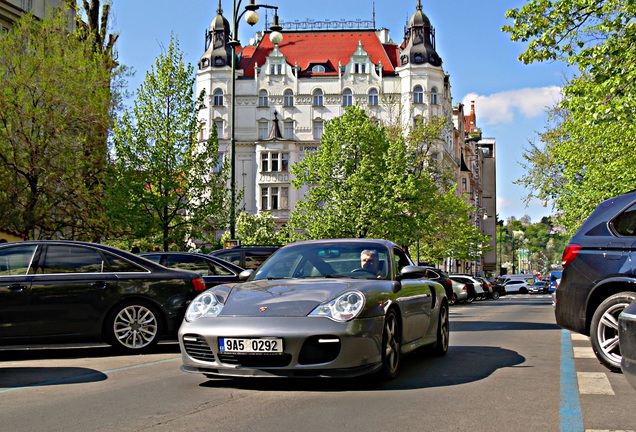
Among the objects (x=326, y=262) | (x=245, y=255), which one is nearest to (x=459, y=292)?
(x=245, y=255)

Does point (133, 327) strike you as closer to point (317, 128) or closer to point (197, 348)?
point (197, 348)

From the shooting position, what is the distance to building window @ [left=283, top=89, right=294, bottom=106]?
8475 centimetres

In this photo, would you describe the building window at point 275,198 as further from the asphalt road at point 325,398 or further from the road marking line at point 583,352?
the asphalt road at point 325,398

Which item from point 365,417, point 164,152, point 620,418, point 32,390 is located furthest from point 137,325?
point 164,152

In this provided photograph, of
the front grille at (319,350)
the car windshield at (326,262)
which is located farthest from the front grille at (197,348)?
the car windshield at (326,262)

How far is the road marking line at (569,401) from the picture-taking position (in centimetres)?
616

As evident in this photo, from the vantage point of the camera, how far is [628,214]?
9.67 meters

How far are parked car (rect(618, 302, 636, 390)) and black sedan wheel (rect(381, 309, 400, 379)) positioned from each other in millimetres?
2620

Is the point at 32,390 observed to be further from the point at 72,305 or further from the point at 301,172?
the point at 301,172

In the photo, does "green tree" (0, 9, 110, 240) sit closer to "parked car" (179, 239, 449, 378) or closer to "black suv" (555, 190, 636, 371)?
"parked car" (179, 239, 449, 378)

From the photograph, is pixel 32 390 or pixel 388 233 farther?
pixel 388 233

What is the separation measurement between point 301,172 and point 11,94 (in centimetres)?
2456

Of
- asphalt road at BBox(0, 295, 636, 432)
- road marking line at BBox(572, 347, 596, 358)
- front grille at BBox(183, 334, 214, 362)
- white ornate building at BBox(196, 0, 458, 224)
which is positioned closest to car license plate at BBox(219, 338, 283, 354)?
front grille at BBox(183, 334, 214, 362)

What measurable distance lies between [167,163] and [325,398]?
24.1 m
